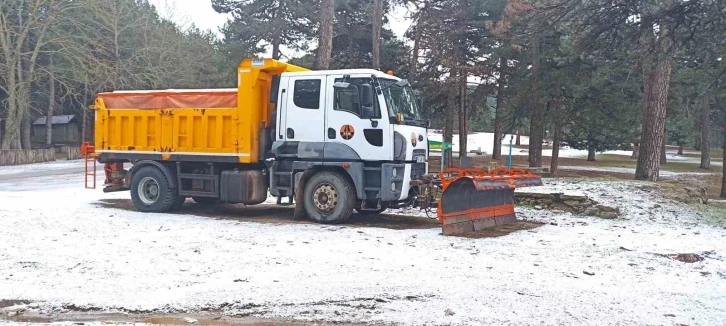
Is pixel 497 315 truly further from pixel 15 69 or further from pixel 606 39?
pixel 15 69

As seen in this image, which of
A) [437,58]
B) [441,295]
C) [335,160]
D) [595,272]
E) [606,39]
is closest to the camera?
[441,295]

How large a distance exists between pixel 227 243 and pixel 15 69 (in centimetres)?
3321

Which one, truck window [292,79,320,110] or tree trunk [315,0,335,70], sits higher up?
tree trunk [315,0,335,70]

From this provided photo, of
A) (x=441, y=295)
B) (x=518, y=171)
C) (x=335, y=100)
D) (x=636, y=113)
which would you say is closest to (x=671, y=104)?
(x=636, y=113)

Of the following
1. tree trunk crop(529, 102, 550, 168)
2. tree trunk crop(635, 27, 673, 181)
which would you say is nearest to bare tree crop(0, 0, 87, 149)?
tree trunk crop(529, 102, 550, 168)

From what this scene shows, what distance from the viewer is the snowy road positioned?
20.8 feet

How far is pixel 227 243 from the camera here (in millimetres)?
9680

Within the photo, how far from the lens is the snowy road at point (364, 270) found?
20.8ft

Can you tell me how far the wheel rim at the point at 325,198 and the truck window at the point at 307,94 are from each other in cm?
149

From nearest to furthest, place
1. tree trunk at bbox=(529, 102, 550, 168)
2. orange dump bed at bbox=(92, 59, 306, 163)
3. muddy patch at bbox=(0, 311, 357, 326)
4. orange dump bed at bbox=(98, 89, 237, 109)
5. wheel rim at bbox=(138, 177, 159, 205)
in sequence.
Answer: muddy patch at bbox=(0, 311, 357, 326) → orange dump bed at bbox=(92, 59, 306, 163) → orange dump bed at bbox=(98, 89, 237, 109) → wheel rim at bbox=(138, 177, 159, 205) → tree trunk at bbox=(529, 102, 550, 168)

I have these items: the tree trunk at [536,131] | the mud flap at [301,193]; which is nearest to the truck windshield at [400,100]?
the mud flap at [301,193]

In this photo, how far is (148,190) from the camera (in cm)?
1360

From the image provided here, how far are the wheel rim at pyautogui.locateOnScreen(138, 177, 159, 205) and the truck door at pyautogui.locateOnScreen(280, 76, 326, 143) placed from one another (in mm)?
3322

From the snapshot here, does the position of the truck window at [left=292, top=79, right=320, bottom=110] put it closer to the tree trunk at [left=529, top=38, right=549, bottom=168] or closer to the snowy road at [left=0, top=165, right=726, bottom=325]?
the snowy road at [left=0, top=165, right=726, bottom=325]
